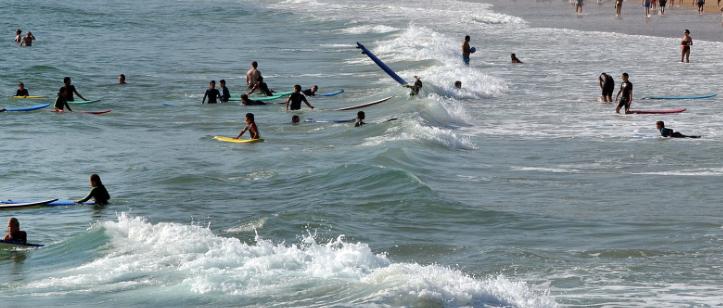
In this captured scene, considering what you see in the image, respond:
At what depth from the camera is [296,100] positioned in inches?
1120

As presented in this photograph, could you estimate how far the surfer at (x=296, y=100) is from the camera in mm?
28297

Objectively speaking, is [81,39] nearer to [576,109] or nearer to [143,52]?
[143,52]

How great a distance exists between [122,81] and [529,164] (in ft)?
59.4

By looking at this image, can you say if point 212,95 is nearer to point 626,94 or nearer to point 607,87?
point 607,87

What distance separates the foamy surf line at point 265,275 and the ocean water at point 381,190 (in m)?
0.03

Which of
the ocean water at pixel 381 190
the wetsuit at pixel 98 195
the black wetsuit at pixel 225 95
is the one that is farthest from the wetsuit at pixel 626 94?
the wetsuit at pixel 98 195

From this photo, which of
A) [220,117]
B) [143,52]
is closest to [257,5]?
[143,52]

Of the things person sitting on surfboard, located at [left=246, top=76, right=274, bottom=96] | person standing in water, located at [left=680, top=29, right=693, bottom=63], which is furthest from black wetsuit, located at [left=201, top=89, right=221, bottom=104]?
person standing in water, located at [left=680, top=29, right=693, bottom=63]

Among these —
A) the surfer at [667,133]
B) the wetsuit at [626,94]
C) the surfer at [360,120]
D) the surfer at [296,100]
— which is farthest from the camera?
the surfer at [296,100]

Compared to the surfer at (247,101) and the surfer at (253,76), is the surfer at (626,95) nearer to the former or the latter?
the surfer at (247,101)

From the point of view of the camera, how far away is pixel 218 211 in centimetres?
1700

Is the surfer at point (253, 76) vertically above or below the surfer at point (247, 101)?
above

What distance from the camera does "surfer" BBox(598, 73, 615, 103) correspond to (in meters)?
28.9

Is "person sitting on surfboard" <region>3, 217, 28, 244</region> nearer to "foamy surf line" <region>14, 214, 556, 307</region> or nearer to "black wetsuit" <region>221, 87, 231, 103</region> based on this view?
"foamy surf line" <region>14, 214, 556, 307</region>
